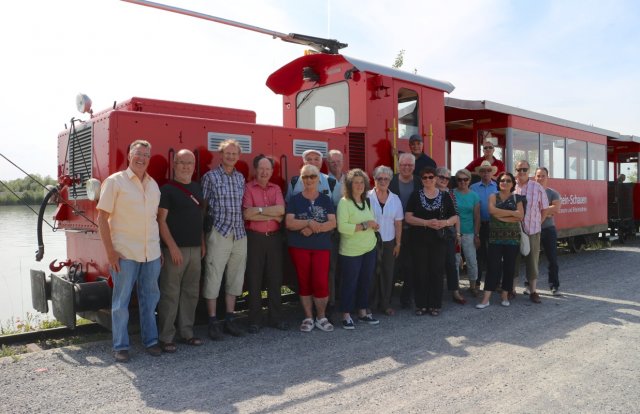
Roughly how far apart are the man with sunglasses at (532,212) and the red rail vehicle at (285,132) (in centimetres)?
122

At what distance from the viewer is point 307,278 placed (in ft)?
18.4

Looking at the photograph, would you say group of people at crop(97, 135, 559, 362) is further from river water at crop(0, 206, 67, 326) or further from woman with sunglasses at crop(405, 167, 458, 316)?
river water at crop(0, 206, 67, 326)

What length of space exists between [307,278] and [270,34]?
5425 mm

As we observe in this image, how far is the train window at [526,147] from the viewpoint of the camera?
10023mm

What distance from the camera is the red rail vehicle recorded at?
16.8 feet

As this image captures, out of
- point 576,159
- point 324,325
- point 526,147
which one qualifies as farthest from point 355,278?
point 576,159

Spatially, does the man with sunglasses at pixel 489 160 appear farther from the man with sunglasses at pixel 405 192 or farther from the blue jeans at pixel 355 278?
the blue jeans at pixel 355 278

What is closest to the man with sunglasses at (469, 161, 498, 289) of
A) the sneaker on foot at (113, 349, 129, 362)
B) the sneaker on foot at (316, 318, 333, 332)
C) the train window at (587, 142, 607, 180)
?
the sneaker on foot at (316, 318, 333, 332)

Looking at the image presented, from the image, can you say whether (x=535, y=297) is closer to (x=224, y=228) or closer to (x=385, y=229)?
(x=385, y=229)

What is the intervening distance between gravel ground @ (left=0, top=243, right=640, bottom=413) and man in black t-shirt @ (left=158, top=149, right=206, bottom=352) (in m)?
0.37

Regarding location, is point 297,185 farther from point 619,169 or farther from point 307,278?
point 619,169

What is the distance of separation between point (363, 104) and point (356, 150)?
62 centimetres

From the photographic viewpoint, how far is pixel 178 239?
4887 millimetres

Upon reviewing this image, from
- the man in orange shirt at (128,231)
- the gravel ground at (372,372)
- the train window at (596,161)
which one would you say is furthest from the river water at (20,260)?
the train window at (596,161)
